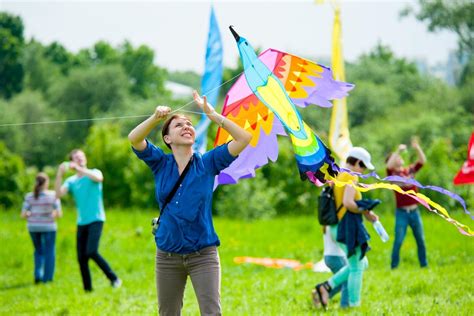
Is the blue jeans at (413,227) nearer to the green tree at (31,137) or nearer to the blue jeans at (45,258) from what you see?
the blue jeans at (45,258)

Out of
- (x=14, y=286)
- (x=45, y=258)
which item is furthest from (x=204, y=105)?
(x=14, y=286)

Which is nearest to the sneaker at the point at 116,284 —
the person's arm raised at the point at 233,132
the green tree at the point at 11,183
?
the person's arm raised at the point at 233,132

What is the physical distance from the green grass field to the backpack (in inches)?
33.9

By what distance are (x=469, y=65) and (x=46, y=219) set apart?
1568 inches

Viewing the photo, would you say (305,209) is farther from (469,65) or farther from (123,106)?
(123,106)

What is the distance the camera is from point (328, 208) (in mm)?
7977

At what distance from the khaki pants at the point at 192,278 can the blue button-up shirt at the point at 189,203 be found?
0.07 meters

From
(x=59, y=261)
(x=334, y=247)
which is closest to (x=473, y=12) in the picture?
(x=59, y=261)

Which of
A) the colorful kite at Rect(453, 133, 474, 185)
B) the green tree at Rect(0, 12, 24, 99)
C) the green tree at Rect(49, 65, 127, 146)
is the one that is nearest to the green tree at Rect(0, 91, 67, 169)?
the green tree at Rect(49, 65, 127, 146)

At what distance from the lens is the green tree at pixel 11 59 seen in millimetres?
64062

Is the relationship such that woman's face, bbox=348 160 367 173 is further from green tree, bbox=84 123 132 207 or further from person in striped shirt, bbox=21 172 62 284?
green tree, bbox=84 123 132 207

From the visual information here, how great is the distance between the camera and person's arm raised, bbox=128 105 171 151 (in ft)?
Answer: 17.5

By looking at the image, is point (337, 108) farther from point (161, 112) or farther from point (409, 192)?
point (161, 112)

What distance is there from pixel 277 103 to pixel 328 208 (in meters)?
2.32
